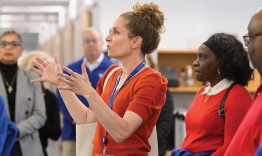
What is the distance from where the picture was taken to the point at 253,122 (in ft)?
3.37

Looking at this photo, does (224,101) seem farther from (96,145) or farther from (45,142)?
(45,142)

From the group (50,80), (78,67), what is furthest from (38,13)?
(50,80)

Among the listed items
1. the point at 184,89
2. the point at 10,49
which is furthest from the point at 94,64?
the point at 184,89

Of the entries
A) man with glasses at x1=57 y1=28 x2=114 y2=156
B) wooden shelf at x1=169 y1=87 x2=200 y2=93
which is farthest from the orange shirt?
wooden shelf at x1=169 y1=87 x2=200 y2=93

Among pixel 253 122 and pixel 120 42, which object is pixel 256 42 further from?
pixel 120 42

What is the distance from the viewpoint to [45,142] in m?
3.09

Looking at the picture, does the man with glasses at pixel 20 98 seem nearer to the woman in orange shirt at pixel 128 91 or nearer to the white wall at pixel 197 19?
the woman in orange shirt at pixel 128 91

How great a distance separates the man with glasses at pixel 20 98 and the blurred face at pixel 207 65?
1.63m

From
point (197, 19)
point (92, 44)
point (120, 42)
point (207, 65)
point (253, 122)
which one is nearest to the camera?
point (253, 122)

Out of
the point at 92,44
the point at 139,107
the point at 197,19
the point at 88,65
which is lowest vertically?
the point at 88,65

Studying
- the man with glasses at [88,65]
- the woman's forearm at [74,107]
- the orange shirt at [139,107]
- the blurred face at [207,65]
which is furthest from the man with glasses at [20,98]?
the blurred face at [207,65]

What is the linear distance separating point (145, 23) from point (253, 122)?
701 mm

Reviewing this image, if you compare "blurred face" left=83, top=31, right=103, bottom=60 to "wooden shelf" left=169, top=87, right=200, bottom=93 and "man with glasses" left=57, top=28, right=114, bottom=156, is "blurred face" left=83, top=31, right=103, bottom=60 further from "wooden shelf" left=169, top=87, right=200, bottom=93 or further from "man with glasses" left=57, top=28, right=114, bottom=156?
"wooden shelf" left=169, top=87, right=200, bottom=93

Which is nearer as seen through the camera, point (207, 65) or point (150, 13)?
point (150, 13)
